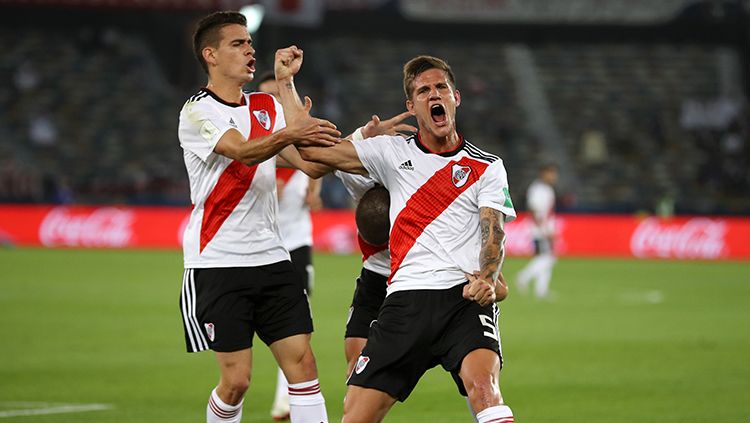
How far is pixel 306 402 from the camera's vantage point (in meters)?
7.21

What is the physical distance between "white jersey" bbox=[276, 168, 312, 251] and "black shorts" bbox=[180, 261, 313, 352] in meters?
3.01

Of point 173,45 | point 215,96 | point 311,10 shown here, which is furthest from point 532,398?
point 173,45

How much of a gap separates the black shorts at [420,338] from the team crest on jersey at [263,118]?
1.42 metres

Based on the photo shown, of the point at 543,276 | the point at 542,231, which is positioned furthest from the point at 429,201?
the point at 542,231

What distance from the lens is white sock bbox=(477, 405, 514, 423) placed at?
609 cm

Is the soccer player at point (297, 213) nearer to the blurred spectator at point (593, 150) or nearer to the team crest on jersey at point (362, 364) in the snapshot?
the team crest on jersey at point (362, 364)

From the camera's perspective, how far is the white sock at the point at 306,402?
721 centimetres

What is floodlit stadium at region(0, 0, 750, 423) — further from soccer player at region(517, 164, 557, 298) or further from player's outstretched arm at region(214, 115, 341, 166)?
player's outstretched arm at region(214, 115, 341, 166)

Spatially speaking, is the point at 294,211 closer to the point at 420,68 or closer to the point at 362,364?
the point at 420,68

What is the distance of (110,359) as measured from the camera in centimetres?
1355

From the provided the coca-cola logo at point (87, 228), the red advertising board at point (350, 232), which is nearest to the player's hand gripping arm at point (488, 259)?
the red advertising board at point (350, 232)

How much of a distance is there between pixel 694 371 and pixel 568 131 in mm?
31161

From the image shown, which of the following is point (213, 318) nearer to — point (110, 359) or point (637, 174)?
point (110, 359)

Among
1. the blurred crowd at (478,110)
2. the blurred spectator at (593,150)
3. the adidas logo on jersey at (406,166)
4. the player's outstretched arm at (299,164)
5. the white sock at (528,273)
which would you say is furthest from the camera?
the blurred spectator at (593,150)
